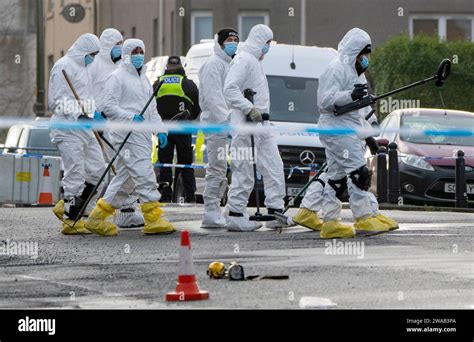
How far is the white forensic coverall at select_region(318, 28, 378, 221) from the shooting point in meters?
15.2

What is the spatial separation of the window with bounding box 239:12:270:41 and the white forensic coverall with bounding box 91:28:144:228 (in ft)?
73.5

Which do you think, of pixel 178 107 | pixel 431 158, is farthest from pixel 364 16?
pixel 178 107

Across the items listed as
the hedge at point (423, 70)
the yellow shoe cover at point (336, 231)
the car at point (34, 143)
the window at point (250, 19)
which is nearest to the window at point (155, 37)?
the window at point (250, 19)

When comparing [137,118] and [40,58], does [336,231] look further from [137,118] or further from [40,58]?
[40,58]

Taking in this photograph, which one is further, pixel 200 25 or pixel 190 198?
pixel 200 25

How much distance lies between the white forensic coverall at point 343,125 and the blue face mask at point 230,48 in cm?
196

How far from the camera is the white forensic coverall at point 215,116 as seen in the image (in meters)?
17.1

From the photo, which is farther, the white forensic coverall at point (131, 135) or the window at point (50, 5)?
the window at point (50, 5)

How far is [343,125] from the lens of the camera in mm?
15375

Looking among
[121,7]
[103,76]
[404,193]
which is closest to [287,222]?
[103,76]

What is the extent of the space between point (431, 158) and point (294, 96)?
83.4 inches

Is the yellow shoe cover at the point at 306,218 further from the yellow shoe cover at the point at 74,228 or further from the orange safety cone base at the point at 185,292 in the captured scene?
the orange safety cone base at the point at 185,292

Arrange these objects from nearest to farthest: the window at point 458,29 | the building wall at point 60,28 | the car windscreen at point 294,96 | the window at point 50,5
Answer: the car windscreen at point 294,96
the window at point 458,29
the building wall at point 60,28
the window at point 50,5
